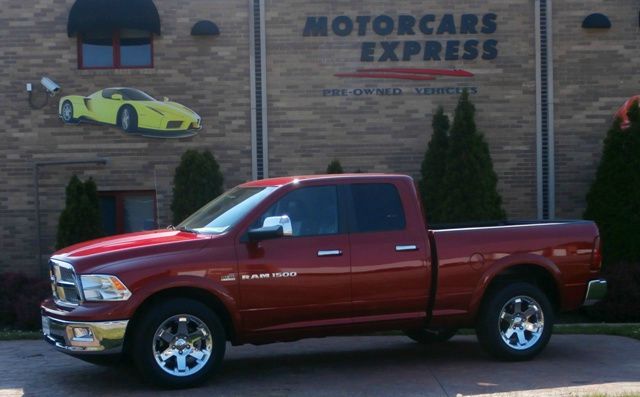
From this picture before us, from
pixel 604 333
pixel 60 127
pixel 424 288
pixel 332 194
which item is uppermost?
pixel 60 127

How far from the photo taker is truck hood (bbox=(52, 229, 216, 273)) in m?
8.14

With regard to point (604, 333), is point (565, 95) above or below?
above

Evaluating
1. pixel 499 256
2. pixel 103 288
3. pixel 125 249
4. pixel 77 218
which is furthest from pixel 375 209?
pixel 77 218

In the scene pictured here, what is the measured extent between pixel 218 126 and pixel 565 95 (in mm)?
5908

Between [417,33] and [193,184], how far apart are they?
4557 millimetres

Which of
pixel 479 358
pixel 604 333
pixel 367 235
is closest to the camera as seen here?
pixel 367 235

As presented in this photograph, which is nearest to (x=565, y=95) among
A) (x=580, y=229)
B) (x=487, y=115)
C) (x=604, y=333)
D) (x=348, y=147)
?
(x=487, y=115)

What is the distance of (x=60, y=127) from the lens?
15742 millimetres

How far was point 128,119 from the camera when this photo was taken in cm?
1566

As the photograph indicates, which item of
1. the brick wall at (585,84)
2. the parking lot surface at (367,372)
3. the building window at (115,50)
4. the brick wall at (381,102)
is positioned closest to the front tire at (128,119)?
the building window at (115,50)

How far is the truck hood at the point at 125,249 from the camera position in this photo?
814 centimetres

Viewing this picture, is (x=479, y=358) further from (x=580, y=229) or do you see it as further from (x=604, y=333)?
(x=604, y=333)

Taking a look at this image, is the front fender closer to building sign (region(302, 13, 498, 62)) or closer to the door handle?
the door handle

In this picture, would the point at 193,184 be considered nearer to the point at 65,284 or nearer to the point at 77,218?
the point at 77,218
